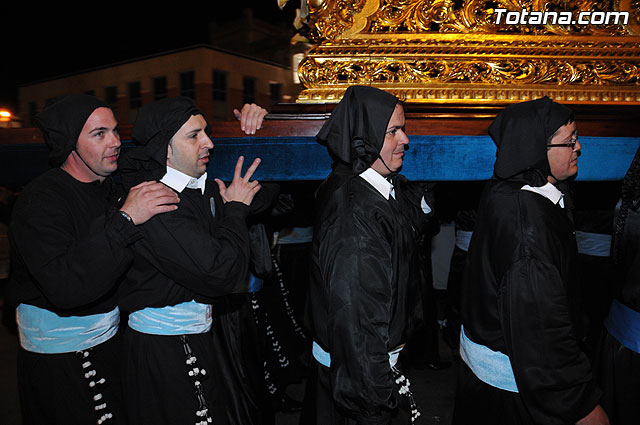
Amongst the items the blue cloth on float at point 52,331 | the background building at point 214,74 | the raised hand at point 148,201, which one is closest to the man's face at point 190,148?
the raised hand at point 148,201

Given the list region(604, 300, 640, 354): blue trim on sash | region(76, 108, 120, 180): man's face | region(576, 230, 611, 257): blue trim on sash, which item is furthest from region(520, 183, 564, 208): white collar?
region(576, 230, 611, 257): blue trim on sash

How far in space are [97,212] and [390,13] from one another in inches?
74.5

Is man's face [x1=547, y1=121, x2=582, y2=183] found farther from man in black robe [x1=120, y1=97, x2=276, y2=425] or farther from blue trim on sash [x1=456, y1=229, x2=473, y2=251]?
blue trim on sash [x1=456, y1=229, x2=473, y2=251]

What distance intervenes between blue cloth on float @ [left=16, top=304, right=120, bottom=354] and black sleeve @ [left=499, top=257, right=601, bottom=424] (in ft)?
6.24

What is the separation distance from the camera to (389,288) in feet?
5.18

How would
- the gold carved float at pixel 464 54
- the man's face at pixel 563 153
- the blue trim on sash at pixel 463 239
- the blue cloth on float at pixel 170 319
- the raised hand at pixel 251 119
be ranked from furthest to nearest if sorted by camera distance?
1. the blue trim on sash at pixel 463 239
2. the gold carved float at pixel 464 54
3. the raised hand at pixel 251 119
4. the blue cloth on float at pixel 170 319
5. the man's face at pixel 563 153

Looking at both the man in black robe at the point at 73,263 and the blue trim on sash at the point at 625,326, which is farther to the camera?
the blue trim on sash at the point at 625,326

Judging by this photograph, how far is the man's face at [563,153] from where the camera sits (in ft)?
5.72

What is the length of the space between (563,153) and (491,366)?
970mm

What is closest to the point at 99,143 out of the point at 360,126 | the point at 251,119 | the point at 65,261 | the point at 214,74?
the point at 65,261

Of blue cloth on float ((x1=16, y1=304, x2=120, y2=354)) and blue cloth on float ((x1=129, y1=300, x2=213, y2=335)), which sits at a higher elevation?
blue cloth on float ((x1=129, y1=300, x2=213, y2=335))

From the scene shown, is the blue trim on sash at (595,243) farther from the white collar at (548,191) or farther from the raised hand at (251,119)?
the raised hand at (251,119)

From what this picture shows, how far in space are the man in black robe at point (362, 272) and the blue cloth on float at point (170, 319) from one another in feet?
1.77

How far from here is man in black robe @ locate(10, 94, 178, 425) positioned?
1643 mm
